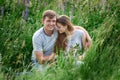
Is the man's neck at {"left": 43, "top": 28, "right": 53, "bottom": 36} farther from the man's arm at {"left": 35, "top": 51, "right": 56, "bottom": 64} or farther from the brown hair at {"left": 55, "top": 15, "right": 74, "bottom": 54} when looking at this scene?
the man's arm at {"left": 35, "top": 51, "right": 56, "bottom": 64}

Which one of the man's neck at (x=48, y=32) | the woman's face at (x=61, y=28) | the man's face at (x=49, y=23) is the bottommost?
the man's neck at (x=48, y=32)

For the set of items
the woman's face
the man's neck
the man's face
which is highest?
the man's face

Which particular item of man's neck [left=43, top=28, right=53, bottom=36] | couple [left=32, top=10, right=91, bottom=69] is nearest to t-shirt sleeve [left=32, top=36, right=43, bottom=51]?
couple [left=32, top=10, right=91, bottom=69]

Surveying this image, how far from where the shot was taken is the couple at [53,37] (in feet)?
19.5

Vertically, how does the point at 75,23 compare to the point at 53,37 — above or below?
above

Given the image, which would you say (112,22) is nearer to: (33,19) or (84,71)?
(84,71)

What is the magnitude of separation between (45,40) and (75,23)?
2.88 feet

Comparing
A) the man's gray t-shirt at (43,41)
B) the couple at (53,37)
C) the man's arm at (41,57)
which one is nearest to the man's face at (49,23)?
the couple at (53,37)

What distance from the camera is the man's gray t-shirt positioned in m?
6.00

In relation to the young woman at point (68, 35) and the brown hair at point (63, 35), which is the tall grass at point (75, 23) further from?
the brown hair at point (63, 35)

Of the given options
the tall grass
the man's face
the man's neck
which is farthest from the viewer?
the man's neck

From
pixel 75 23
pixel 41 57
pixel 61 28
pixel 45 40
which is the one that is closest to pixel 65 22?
pixel 61 28

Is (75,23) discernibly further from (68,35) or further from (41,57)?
(41,57)

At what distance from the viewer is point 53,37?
6.08m
